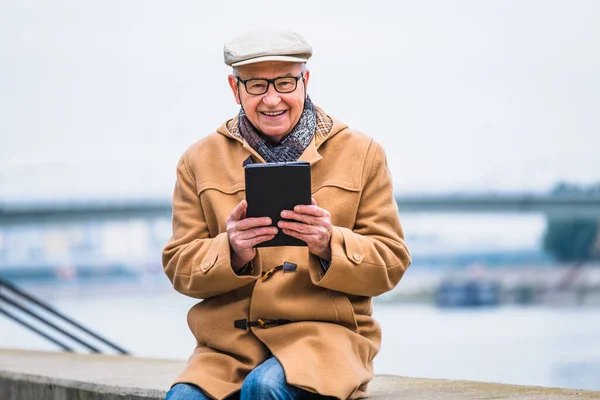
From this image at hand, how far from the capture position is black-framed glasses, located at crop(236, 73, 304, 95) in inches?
109

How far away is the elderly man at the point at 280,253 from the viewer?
8.66 ft

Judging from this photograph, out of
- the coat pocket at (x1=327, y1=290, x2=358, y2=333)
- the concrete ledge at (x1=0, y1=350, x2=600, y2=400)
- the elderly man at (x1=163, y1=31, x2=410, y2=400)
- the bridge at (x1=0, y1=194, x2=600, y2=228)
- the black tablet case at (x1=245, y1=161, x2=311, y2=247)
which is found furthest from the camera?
the bridge at (x1=0, y1=194, x2=600, y2=228)

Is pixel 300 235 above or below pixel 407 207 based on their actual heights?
above

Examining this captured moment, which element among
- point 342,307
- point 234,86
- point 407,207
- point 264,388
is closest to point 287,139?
point 234,86

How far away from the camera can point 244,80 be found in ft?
9.11

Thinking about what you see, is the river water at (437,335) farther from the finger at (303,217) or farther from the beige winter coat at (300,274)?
the finger at (303,217)

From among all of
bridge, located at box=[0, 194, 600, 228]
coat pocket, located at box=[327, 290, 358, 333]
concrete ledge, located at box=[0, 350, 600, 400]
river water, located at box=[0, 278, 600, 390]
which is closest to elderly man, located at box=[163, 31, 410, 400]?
coat pocket, located at box=[327, 290, 358, 333]

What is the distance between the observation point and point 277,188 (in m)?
2.54

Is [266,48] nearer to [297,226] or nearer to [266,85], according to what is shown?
[266,85]

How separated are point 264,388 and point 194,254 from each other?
404 mm

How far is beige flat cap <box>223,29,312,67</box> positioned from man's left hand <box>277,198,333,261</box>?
379mm

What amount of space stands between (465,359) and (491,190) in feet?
20.3

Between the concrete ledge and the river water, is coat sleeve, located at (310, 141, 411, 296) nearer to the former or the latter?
the concrete ledge

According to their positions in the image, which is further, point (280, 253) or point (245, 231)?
point (280, 253)
